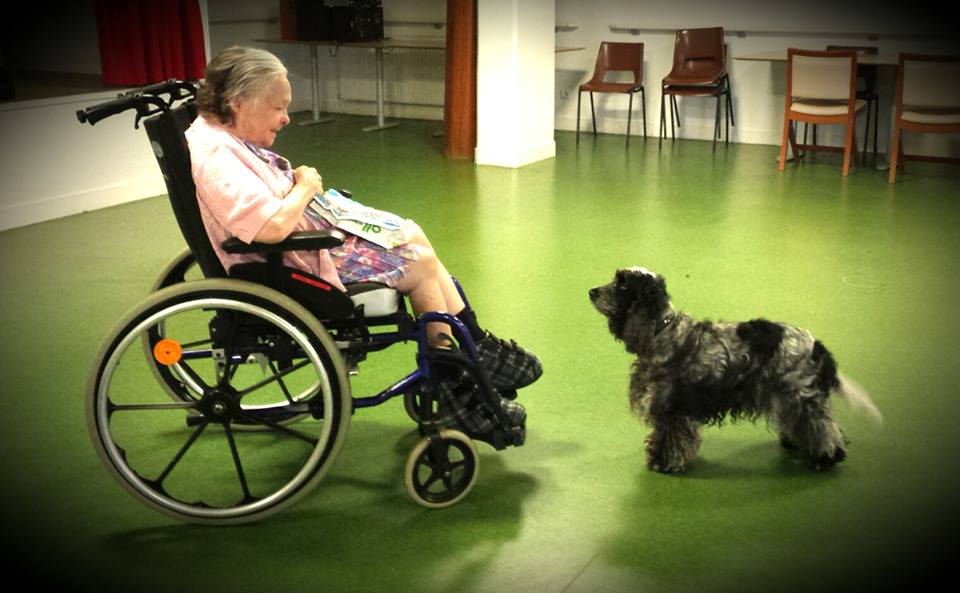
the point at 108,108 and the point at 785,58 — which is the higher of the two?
the point at 108,108

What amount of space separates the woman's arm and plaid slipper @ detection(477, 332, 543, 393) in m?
0.60

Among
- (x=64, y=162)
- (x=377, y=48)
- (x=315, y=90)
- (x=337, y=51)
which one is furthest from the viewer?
(x=337, y=51)

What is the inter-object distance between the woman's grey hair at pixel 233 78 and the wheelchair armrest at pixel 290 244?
0.32 metres

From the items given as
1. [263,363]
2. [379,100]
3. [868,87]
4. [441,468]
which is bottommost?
[441,468]

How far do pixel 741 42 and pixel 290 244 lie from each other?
5933 mm

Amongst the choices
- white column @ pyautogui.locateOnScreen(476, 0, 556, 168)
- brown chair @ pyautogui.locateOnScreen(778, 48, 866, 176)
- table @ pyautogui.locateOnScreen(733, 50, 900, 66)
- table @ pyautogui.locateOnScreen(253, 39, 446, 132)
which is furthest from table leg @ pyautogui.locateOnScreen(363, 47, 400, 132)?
brown chair @ pyautogui.locateOnScreen(778, 48, 866, 176)

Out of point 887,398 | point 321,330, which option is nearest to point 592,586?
point 321,330

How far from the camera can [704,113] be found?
7.65m

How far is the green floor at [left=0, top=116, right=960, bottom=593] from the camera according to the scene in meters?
2.17

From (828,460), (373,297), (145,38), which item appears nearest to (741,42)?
(145,38)

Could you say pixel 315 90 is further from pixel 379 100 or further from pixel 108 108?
pixel 108 108

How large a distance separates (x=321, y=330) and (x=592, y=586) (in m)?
0.78

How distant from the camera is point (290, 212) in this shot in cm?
225

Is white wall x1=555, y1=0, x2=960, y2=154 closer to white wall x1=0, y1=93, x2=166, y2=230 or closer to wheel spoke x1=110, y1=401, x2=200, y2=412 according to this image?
white wall x1=0, y1=93, x2=166, y2=230
